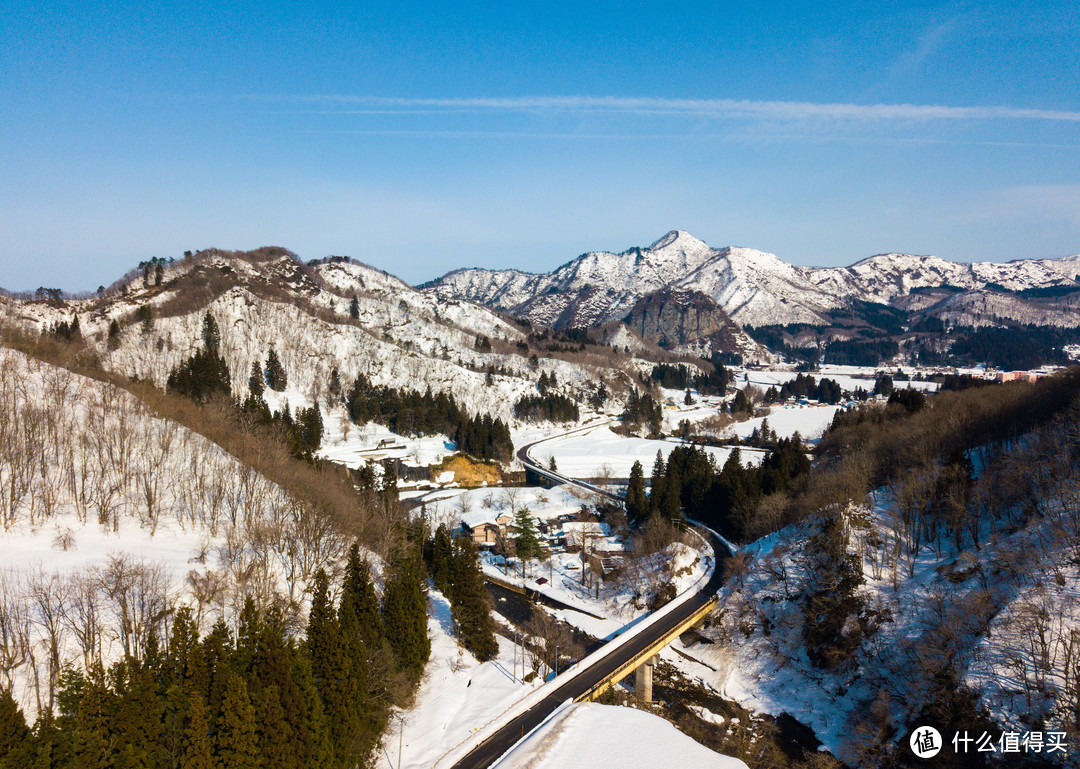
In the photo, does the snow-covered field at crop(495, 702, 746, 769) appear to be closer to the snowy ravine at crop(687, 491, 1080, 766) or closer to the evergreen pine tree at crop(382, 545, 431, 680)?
the evergreen pine tree at crop(382, 545, 431, 680)

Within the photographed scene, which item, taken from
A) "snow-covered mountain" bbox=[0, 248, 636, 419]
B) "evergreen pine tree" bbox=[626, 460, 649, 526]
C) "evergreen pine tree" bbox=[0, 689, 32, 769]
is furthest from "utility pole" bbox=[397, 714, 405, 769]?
"snow-covered mountain" bbox=[0, 248, 636, 419]

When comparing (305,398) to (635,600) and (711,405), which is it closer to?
(635,600)

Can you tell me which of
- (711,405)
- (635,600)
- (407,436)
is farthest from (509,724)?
(711,405)

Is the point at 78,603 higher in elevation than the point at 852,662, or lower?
higher

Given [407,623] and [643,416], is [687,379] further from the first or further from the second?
[407,623]

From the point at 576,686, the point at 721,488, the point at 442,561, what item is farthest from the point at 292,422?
the point at 576,686

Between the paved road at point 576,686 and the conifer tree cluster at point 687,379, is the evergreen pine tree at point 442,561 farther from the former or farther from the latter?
the conifer tree cluster at point 687,379

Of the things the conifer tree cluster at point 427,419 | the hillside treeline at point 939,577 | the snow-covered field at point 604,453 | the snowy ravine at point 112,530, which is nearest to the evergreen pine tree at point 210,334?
the conifer tree cluster at point 427,419
